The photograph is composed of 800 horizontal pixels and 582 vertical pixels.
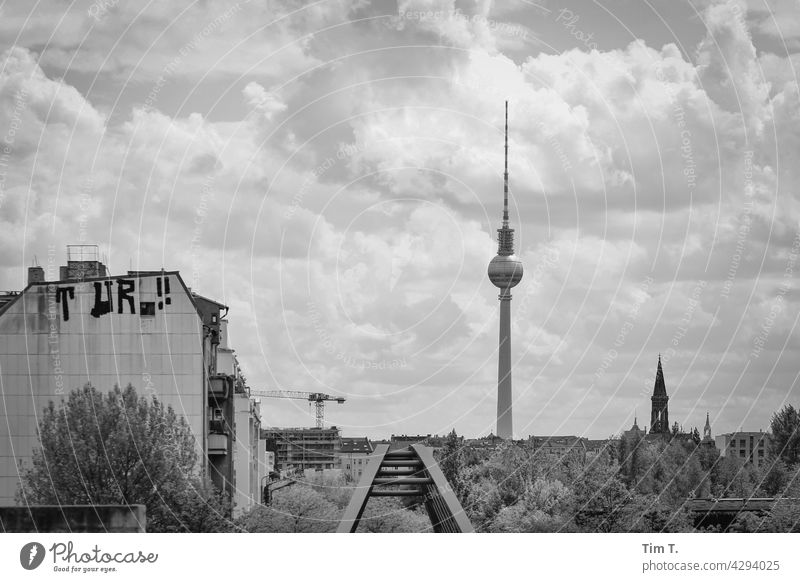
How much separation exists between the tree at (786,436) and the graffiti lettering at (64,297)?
89.7 meters

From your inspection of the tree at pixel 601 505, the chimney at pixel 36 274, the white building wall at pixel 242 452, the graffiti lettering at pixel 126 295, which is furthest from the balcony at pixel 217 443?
the tree at pixel 601 505

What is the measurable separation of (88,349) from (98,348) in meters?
0.52

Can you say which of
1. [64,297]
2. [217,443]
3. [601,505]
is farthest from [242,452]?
[64,297]

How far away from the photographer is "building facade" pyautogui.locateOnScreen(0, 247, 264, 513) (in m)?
82.9

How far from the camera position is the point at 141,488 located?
73.2 metres

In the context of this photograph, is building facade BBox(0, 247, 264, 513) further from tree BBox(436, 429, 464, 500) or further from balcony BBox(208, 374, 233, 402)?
tree BBox(436, 429, 464, 500)

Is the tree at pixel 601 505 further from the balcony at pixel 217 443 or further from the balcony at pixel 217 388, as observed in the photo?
the balcony at pixel 217 388

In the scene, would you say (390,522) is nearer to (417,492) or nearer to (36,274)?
(417,492)

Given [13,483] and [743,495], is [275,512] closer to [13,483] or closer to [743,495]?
[13,483]

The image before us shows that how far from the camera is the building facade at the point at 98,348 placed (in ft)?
272

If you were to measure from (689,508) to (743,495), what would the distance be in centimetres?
3492
